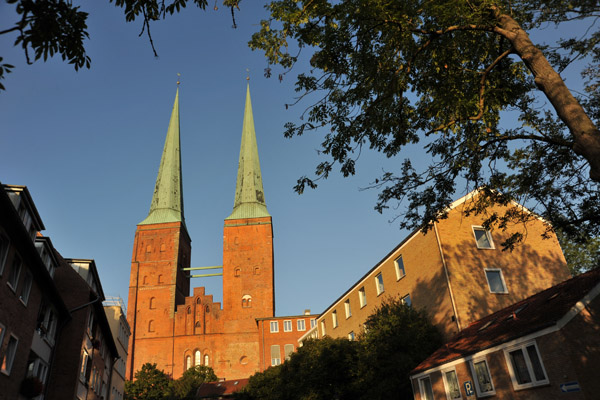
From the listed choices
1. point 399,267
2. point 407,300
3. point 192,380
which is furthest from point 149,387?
point 407,300

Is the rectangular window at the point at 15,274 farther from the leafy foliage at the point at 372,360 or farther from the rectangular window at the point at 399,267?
the rectangular window at the point at 399,267

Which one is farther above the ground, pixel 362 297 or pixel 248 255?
pixel 248 255

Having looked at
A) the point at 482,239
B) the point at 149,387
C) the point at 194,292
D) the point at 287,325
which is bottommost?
the point at 149,387

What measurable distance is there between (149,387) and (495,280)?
44.9 m

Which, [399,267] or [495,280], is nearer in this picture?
[495,280]

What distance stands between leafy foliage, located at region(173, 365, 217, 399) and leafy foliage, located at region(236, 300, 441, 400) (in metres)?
33.1

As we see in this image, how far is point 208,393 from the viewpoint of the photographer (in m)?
55.9

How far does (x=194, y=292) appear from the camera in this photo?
246ft

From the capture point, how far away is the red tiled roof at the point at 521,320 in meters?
16.1

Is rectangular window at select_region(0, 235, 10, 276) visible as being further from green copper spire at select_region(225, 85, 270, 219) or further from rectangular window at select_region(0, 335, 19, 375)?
green copper spire at select_region(225, 85, 270, 219)

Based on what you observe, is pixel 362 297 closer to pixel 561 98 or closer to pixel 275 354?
pixel 561 98

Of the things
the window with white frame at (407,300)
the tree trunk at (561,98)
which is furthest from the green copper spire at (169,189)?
the tree trunk at (561,98)

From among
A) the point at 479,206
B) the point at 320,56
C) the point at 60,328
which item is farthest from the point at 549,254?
the point at 60,328

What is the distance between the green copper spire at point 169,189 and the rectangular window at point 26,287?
63.5m
